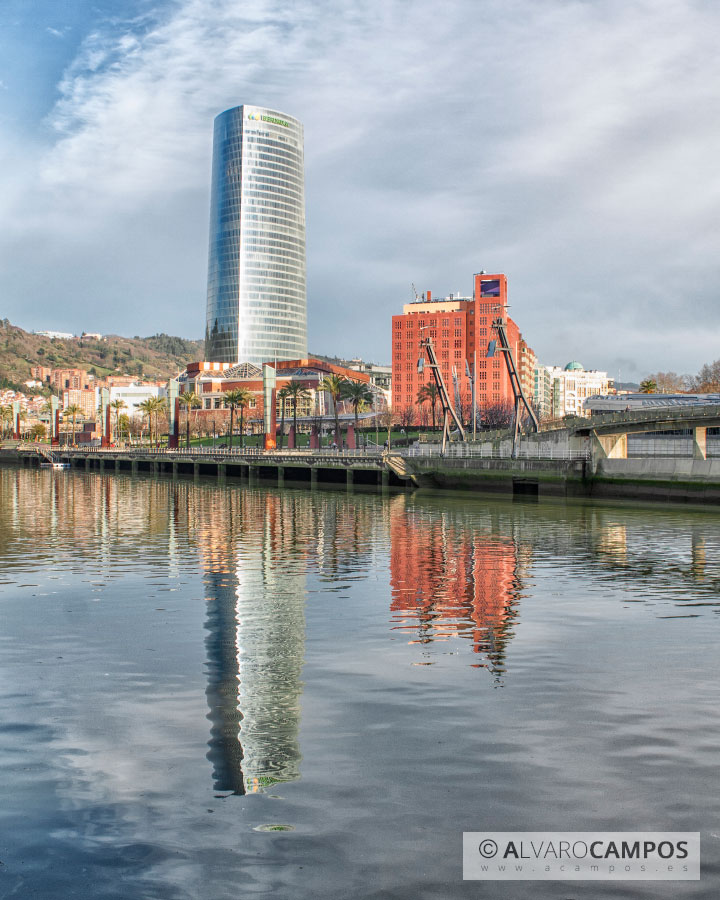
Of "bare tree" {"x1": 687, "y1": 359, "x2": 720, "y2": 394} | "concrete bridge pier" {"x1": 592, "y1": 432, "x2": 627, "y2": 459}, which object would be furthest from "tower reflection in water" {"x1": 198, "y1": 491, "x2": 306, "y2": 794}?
"bare tree" {"x1": 687, "y1": 359, "x2": 720, "y2": 394}

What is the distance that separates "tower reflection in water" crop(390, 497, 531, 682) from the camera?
18781mm

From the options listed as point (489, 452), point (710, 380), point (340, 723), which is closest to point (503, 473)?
point (489, 452)

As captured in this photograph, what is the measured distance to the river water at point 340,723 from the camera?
8562 mm

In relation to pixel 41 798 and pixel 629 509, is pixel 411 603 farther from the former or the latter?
pixel 629 509

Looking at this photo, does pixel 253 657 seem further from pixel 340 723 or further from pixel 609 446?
pixel 609 446

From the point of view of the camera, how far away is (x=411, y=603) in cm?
2270

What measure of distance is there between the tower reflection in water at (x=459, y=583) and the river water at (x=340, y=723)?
0.16 metres

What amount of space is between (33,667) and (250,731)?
582 cm

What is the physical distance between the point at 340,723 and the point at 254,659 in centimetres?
448

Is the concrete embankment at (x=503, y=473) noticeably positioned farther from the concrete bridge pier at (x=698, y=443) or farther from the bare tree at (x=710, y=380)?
the bare tree at (x=710, y=380)

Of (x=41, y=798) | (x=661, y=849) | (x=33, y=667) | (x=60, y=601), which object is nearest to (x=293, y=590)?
(x=60, y=601)

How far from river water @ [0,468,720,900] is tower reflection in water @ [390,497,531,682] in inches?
6.3

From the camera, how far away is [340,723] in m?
12.6

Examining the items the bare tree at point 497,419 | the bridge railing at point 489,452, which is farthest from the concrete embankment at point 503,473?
the bare tree at point 497,419
